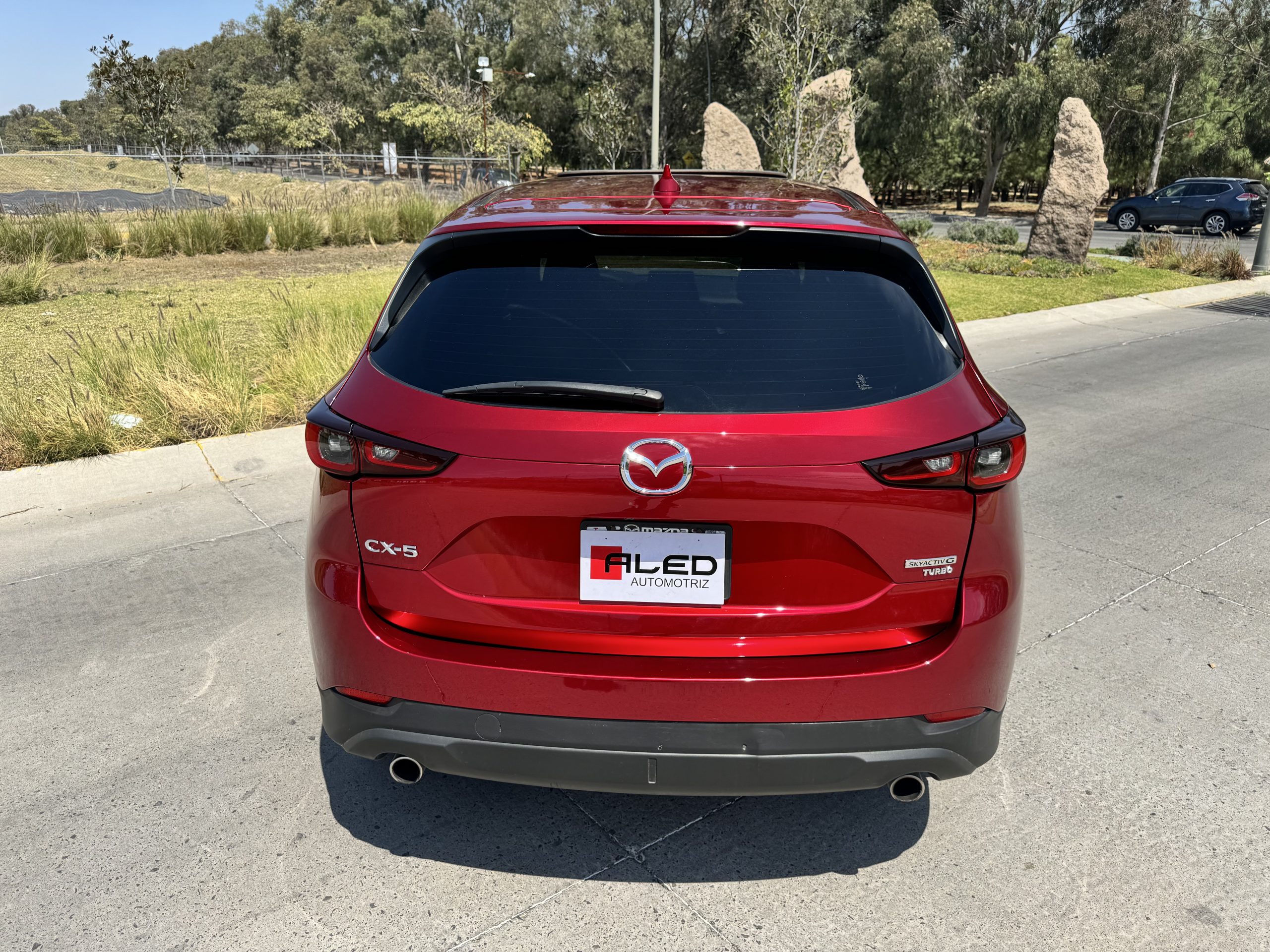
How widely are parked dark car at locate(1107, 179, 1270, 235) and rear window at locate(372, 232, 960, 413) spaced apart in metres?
30.7

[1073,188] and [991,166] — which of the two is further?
[991,166]

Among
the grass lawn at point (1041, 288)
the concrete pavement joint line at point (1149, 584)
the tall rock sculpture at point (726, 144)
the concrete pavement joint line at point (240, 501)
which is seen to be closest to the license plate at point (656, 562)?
the concrete pavement joint line at point (1149, 584)

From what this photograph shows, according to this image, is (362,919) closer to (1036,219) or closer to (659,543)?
(659,543)

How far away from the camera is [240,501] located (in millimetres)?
5586

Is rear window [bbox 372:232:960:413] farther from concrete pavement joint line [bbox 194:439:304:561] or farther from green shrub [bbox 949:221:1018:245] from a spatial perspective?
green shrub [bbox 949:221:1018:245]

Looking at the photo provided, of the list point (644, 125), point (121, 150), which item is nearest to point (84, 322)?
point (644, 125)

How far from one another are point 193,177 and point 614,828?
35.3 metres

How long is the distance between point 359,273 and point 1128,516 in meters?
12.3

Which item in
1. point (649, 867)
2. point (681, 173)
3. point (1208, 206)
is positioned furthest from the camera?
→ point (1208, 206)

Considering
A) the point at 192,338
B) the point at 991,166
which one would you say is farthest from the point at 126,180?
the point at 991,166

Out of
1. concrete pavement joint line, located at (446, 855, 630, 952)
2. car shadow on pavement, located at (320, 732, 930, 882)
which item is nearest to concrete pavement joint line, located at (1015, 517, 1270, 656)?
car shadow on pavement, located at (320, 732, 930, 882)

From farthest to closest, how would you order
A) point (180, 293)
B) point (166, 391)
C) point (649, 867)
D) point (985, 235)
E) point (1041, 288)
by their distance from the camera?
1. point (985, 235)
2. point (1041, 288)
3. point (180, 293)
4. point (166, 391)
5. point (649, 867)

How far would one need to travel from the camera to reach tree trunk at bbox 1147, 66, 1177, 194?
116ft

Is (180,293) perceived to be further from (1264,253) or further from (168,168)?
(1264,253)
